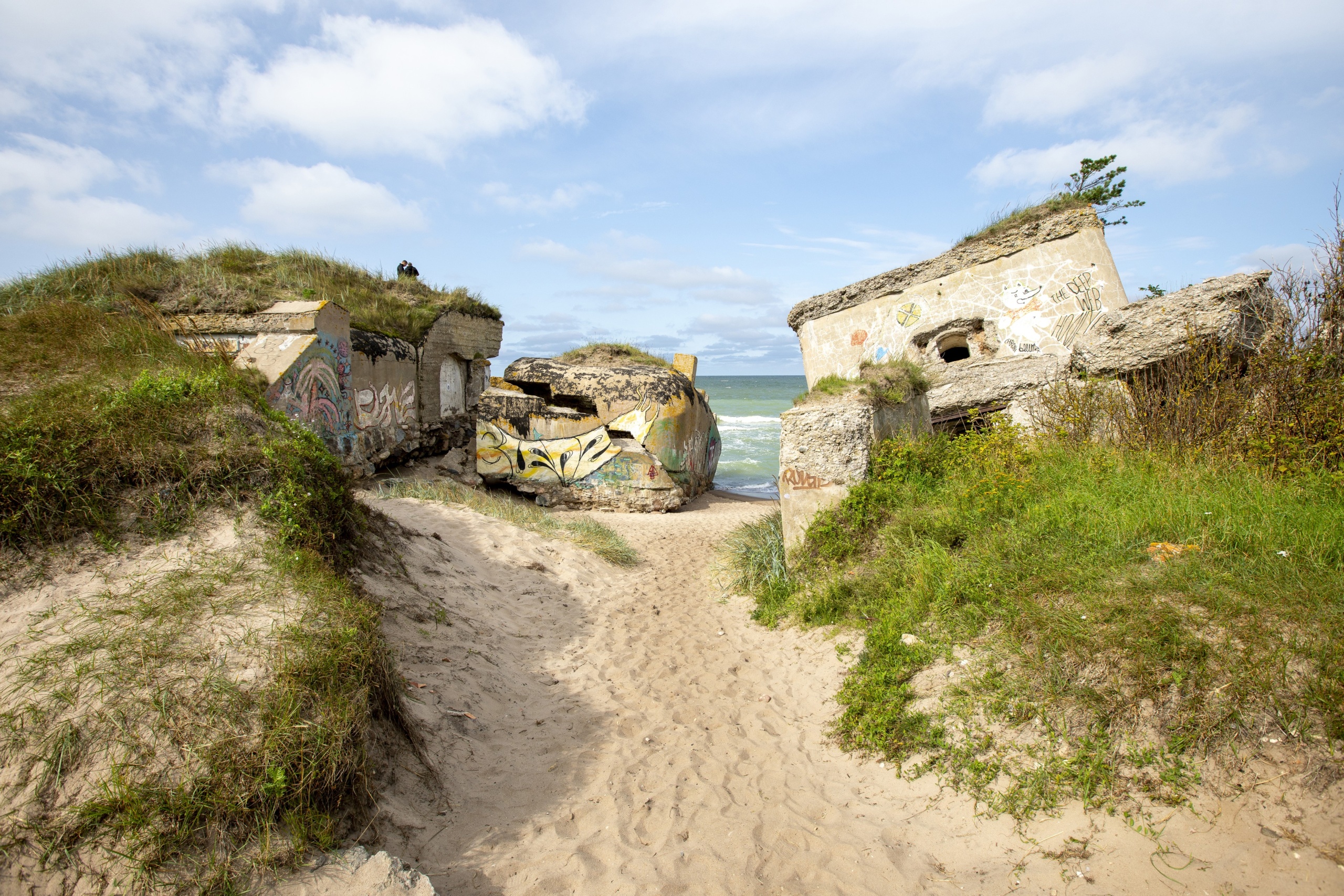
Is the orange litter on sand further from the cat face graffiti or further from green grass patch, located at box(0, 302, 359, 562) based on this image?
the cat face graffiti

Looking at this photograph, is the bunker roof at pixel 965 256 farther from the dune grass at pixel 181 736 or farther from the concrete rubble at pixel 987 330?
the dune grass at pixel 181 736

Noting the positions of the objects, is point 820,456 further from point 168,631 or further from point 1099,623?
point 168,631

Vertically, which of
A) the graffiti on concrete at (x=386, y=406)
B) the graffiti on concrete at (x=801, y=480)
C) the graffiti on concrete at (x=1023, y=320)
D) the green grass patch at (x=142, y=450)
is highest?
the graffiti on concrete at (x=1023, y=320)

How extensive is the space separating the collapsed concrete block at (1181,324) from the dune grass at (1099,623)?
1763mm

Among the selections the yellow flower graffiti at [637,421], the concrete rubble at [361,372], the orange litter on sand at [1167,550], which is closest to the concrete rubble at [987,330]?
the orange litter on sand at [1167,550]

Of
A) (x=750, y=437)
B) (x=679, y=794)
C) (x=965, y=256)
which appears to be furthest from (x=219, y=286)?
(x=750, y=437)

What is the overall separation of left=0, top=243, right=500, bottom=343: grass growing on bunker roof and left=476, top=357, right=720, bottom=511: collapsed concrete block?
2.40m

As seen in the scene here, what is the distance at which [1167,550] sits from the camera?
3957 millimetres

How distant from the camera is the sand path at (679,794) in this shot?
2.69 metres

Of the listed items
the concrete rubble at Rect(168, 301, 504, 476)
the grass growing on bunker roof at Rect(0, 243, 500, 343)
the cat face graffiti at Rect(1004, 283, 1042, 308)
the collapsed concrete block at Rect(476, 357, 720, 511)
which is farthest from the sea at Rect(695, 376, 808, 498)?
the grass growing on bunker roof at Rect(0, 243, 500, 343)

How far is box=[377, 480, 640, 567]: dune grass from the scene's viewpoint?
8148mm

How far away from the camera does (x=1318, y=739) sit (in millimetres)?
2752

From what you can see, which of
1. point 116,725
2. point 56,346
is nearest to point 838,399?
point 116,725

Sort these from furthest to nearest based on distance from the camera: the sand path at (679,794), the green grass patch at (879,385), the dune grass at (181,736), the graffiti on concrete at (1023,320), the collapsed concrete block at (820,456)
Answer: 1. the graffiti on concrete at (1023,320)
2. the green grass patch at (879,385)
3. the collapsed concrete block at (820,456)
4. the sand path at (679,794)
5. the dune grass at (181,736)
